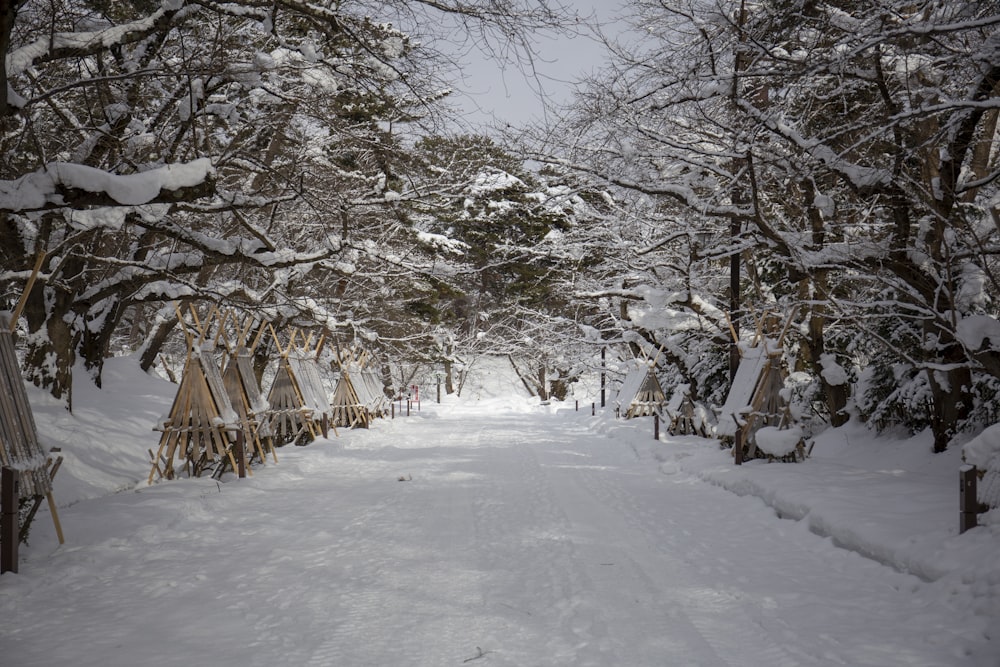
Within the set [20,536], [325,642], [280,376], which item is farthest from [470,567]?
[280,376]

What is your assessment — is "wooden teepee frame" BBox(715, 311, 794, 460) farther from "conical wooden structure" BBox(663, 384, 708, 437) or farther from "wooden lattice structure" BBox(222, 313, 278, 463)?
"wooden lattice structure" BBox(222, 313, 278, 463)

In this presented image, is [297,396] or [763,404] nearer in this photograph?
[763,404]

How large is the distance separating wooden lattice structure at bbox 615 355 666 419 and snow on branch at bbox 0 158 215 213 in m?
18.2

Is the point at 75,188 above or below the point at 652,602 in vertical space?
above

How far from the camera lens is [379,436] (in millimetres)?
18922

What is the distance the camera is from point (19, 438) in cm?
550

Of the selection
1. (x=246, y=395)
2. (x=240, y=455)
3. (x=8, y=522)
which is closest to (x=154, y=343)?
(x=246, y=395)

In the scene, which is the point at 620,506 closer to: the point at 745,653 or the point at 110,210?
the point at 745,653

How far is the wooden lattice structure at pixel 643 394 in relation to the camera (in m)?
22.5

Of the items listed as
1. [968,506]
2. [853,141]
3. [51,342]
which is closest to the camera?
[968,506]

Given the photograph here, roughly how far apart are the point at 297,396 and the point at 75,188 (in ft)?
36.3

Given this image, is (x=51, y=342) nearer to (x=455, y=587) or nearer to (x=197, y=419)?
(x=197, y=419)

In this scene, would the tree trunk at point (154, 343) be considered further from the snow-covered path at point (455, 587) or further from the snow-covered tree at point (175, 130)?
the snow-covered path at point (455, 587)

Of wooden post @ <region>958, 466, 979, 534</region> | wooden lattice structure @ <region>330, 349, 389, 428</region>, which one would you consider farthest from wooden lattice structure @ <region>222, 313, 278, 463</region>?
wooden post @ <region>958, 466, 979, 534</region>
